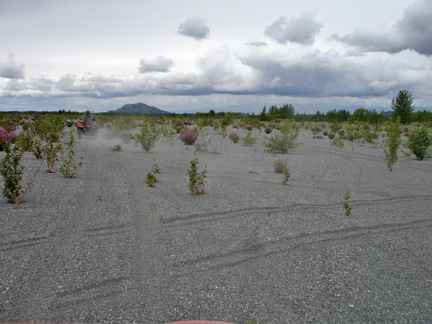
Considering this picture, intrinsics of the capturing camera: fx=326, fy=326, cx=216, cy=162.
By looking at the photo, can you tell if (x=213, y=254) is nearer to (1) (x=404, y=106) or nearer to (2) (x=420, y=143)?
(2) (x=420, y=143)

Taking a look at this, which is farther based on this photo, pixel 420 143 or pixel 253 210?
pixel 420 143

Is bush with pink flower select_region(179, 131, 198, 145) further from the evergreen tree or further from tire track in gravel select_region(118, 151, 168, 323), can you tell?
the evergreen tree

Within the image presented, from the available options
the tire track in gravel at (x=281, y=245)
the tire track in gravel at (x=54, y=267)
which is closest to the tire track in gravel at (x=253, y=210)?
the tire track in gravel at (x=281, y=245)

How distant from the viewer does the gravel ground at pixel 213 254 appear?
10.6 feet

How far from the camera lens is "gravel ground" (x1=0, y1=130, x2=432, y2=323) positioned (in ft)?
10.6

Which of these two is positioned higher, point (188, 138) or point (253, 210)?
point (188, 138)

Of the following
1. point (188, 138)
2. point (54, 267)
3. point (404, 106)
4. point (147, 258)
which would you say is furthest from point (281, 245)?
point (404, 106)

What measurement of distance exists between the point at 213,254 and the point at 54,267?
1.98 meters

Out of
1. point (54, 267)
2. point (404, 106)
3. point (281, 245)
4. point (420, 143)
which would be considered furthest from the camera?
point (404, 106)

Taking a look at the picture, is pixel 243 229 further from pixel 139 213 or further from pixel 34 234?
pixel 34 234

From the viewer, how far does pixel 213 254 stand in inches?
175

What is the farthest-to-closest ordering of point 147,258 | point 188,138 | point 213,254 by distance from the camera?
point 188,138 → point 213,254 → point 147,258

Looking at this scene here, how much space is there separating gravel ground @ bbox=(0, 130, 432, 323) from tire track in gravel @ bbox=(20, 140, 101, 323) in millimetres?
17

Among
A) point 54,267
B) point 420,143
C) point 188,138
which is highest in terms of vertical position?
point 420,143
